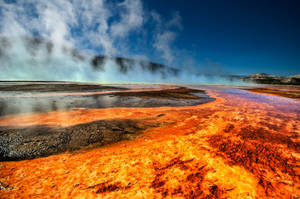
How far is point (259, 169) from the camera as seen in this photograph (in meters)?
2.51

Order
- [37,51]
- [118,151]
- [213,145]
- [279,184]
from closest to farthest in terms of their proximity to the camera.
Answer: [279,184] → [118,151] → [213,145] → [37,51]

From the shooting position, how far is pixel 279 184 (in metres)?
2.14

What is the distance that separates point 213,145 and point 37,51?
322ft

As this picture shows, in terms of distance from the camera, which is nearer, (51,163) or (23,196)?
(23,196)

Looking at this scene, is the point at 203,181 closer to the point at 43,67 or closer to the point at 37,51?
the point at 43,67

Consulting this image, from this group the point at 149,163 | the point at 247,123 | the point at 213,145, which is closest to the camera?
the point at 149,163

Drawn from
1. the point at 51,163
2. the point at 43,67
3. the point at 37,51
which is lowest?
the point at 51,163

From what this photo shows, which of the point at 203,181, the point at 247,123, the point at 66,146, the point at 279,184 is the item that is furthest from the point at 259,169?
the point at 66,146

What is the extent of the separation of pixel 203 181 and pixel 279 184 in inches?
51.6

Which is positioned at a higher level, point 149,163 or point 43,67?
point 43,67

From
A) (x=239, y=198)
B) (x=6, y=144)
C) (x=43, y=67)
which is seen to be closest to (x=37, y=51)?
(x=43, y=67)

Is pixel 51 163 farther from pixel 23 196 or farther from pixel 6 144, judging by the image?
pixel 6 144

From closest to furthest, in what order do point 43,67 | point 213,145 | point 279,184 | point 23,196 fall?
point 23,196
point 279,184
point 213,145
point 43,67

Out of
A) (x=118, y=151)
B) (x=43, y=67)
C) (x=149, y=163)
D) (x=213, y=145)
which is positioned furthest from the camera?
(x=43, y=67)
